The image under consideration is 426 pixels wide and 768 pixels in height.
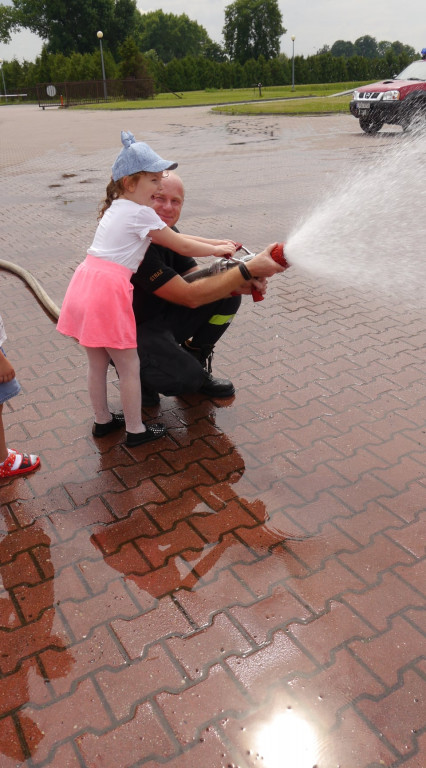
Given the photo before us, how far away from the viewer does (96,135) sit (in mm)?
24016

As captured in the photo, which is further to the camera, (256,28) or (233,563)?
(256,28)

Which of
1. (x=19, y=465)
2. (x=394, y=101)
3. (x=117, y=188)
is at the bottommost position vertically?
(x=19, y=465)

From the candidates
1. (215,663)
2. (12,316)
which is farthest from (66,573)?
(12,316)

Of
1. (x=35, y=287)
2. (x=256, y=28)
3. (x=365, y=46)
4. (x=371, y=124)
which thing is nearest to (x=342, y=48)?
(x=365, y=46)

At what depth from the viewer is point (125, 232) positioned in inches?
128

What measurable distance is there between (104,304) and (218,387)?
1321 mm

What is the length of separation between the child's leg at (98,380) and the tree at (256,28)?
3805 inches

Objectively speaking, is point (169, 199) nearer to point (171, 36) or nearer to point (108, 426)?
point (108, 426)

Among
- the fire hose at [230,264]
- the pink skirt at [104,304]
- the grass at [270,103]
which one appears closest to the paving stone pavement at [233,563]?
the pink skirt at [104,304]

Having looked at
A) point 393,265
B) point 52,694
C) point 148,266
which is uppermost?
point 148,266

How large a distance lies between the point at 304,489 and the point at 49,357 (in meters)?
2.72

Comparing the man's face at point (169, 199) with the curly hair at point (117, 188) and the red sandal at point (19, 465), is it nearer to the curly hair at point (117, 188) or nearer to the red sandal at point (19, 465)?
the curly hair at point (117, 188)

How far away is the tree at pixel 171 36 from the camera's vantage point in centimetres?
10669

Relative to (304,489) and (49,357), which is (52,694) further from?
(49,357)
